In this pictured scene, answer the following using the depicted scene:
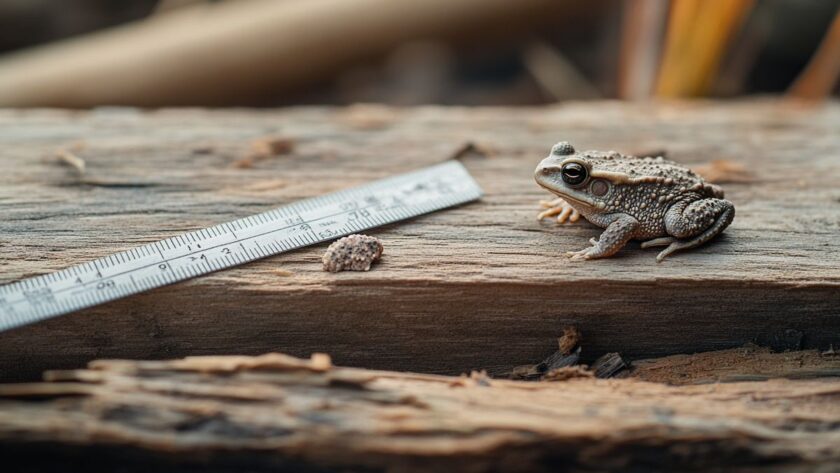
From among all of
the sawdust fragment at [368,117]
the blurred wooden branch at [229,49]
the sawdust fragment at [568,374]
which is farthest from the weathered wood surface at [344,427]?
the blurred wooden branch at [229,49]

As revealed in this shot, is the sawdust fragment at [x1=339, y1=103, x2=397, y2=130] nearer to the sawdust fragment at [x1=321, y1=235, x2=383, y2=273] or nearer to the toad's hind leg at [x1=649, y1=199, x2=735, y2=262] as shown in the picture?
the sawdust fragment at [x1=321, y1=235, x2=383, y2=273]

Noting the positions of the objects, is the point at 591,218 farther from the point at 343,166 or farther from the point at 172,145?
the point at 172,145

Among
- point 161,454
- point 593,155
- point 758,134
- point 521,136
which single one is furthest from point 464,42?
point 161,454

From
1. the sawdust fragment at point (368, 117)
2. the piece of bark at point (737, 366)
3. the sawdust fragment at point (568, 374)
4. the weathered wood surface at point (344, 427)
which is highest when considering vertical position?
the sawdust fragment at point (368, 117)

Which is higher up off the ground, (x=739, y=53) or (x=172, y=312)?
(x=739, y=53)

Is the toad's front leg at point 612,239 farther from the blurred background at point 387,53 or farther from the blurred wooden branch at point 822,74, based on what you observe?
the blurred wooden branch at point 822,74

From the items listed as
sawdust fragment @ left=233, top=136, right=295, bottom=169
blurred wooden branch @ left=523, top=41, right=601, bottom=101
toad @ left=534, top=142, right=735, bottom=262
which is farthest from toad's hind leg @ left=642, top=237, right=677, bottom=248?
blurred wooden branch @ left=523, top=41, right=601, bottom=101

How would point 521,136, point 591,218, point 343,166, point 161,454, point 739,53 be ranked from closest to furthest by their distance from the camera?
point 161,454, point 591,218, point 343,166, point 521,136, point 739,53
